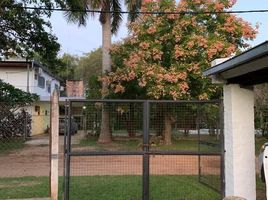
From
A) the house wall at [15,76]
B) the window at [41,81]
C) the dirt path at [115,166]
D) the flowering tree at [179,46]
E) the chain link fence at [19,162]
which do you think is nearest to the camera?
the chain link fence at [19,162]

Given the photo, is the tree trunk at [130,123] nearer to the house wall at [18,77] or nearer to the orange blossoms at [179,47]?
the orange blossoms at [179,47]

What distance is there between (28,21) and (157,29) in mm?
7022

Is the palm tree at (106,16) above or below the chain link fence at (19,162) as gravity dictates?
above

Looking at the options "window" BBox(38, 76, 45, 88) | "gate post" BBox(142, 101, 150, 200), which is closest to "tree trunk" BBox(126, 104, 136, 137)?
"gate post" BBox(142, 101, 150, 200)

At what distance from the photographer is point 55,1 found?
65.0 ft

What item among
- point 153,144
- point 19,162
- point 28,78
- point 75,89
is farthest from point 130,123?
point 75,89

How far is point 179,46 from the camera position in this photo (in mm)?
23578

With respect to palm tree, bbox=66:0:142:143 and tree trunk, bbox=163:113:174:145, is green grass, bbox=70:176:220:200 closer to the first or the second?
tree trunk, bbox=163:113:174:145

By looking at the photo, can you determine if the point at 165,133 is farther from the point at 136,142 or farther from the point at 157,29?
the point at 157,29

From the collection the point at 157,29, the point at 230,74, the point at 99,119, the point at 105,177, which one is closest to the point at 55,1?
the point at 157,29

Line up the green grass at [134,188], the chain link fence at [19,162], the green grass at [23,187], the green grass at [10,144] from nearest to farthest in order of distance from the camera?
the green grass at [134,188], the green grass at [23,187], the chain link fence at [19,162], the green grass at [10,144]

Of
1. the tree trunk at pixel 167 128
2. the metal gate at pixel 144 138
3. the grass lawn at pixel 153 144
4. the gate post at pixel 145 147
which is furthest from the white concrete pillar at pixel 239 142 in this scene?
the gate post at pixel 145 147

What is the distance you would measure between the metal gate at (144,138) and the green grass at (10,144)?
8.28 metres

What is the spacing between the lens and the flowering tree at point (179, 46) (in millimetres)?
23172
